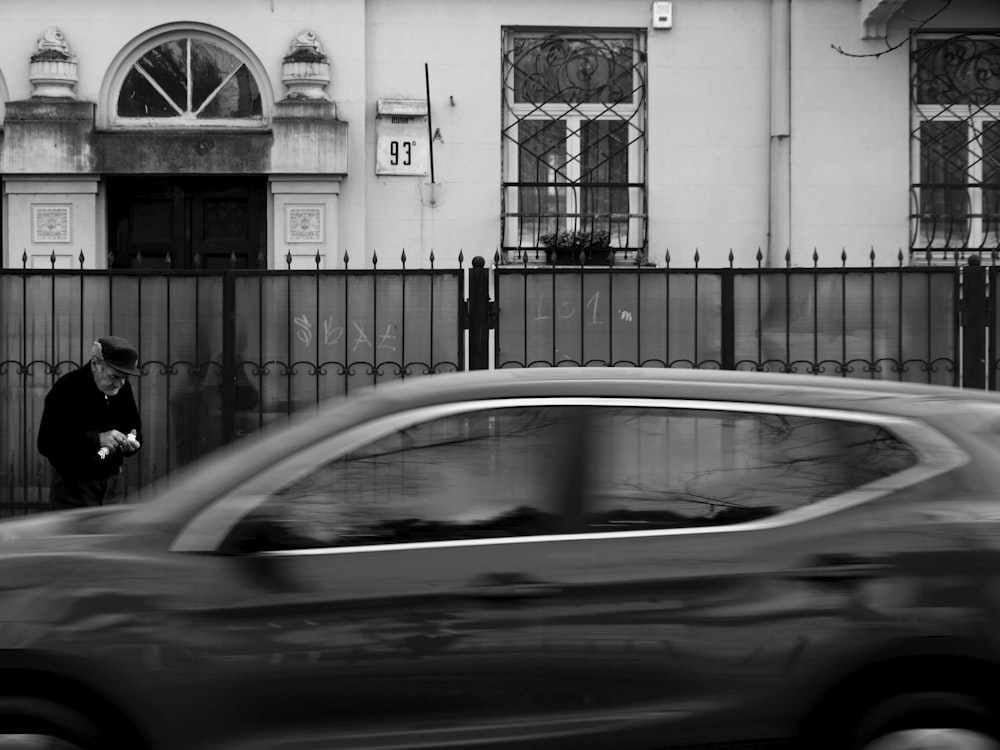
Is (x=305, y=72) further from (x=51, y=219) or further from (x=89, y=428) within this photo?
(x=89, y=428)

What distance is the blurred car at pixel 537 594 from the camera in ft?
12.9

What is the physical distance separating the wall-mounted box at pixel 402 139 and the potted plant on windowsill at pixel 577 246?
1.38 metres

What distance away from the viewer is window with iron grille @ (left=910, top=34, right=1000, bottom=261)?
44.8 ft

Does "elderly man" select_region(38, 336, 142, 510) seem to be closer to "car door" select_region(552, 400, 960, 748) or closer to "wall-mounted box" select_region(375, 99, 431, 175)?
"car door" select_region(552, 400, 960, 748)

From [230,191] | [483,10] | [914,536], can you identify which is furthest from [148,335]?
[914,536]

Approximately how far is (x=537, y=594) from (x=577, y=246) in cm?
970

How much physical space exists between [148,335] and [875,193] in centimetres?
705

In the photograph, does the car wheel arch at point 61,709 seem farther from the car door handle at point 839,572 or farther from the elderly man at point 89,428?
the elderly man at point 89,428

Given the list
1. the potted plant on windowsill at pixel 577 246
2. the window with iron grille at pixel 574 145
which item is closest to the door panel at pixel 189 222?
the window with iron grille at pixel 574 145

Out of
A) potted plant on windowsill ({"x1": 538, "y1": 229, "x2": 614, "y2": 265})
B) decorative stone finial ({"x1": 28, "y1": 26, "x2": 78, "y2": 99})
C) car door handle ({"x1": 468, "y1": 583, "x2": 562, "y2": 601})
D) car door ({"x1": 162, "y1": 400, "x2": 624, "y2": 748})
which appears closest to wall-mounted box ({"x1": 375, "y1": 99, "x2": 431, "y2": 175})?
potted plant on windowsill ({"x1": 538, "y1": 229, "x2": 614, "y2": 265})

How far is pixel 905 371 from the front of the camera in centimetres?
1016

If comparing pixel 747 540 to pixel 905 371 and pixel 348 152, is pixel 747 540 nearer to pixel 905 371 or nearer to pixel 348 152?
pixel 905 371

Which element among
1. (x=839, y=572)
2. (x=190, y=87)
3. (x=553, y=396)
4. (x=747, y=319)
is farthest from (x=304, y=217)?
(x=839, y=572)

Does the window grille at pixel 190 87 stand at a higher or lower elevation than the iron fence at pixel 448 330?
higher
